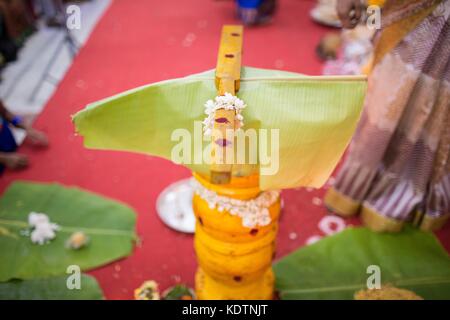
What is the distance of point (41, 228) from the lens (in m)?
2.23

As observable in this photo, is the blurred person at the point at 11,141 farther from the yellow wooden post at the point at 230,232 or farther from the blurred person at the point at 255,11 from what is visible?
the blurred person at the point at 255,11

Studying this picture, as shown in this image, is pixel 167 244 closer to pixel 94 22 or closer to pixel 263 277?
pixel 263 277

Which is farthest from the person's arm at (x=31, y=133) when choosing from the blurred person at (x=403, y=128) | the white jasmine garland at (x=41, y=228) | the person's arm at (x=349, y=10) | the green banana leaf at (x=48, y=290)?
the person's arm at (x=349, y=10)

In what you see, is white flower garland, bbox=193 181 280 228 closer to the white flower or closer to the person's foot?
the white flower

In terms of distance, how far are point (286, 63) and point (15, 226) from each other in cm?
255

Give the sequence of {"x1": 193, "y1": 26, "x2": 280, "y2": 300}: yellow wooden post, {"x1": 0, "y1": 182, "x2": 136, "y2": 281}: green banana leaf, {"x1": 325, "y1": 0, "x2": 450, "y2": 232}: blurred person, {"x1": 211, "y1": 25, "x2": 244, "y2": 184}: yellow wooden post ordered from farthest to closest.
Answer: {"x1": 0, "y1": 182, "x2": 136, "y2": 281}: green banana leaf
{"x1": 325, "y1": 0, "x2": 450, "y2": 232}: blurred person
{"x1": 193, "y1": 26, "x2": 280, "y2": 300}: yellow wooden post
{"x1": 211, "y1": 25, "x2": 244, "y2": 184}: yellow wooden post

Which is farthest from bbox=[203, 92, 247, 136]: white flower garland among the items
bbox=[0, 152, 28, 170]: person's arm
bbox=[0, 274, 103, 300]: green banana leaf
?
bbox=[0, 152, 28, 170]: person's arm

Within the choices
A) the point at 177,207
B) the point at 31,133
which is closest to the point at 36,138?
the point at 31,133

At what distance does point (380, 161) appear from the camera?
2.19 metres

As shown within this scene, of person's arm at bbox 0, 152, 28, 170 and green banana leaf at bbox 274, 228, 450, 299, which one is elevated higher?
person's arm at bbox 0, 152, 28, 170

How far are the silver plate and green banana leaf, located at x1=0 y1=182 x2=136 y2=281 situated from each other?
186mm

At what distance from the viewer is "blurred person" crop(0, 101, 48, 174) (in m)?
2.70

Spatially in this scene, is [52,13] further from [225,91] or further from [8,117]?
[225,91]
